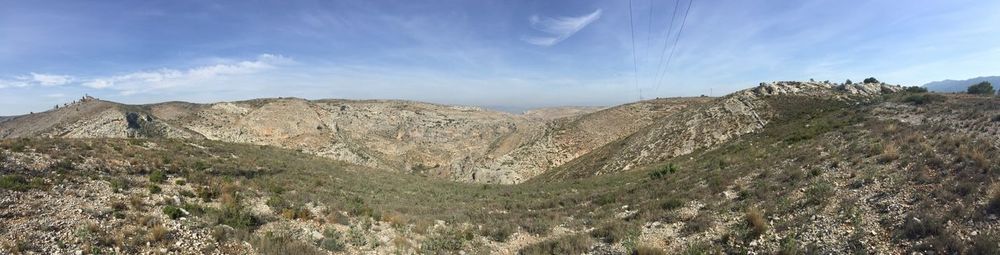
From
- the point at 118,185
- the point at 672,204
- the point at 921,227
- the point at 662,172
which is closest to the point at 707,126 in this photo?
the point at 662,172

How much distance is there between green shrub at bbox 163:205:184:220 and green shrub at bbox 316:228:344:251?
14.7 ft

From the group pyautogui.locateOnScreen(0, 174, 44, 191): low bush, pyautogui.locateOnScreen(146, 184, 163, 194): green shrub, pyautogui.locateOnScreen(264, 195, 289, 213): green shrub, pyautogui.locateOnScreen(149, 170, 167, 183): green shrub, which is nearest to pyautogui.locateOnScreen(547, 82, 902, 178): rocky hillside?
pyautogui.locateOnScreen(264, 195, 289, 213): green shrub

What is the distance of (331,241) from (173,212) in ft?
17.4

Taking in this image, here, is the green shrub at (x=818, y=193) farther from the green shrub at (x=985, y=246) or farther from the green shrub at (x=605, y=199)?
the green shrub at (x=605, y=199)

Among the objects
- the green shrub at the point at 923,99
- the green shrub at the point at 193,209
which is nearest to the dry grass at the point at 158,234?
the green shrub at the point at 193,209

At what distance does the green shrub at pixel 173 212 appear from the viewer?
1378 cm

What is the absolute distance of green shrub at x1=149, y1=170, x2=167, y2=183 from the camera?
18875mm

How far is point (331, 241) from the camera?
13320mm

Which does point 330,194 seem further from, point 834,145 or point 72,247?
point 834,145

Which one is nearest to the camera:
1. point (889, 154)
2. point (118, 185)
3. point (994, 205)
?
A: point (994, 205)

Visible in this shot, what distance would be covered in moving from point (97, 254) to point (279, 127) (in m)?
60.6

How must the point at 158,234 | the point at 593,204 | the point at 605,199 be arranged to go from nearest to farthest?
the point at 158,234, the point at 593,204, the point at 605,199

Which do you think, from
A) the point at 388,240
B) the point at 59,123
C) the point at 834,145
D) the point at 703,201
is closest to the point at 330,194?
the point at 388,240

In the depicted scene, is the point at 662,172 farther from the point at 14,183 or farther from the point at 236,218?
the point at 14,183
